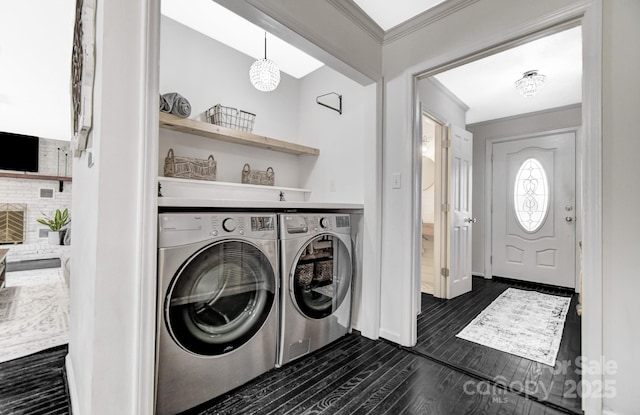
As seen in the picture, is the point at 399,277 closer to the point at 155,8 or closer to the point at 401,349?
the point at 401,349

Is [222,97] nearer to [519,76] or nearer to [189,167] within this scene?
[189,167]

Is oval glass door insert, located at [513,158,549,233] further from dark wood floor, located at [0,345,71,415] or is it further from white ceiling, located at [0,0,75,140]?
white ceiling, located at [0,0,75,140]

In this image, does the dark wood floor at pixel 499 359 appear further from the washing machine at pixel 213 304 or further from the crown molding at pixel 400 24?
the crown molding at pixel 400 24

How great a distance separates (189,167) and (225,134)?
39cm

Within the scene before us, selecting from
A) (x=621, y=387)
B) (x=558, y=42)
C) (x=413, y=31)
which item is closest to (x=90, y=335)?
(x=621, y=387)

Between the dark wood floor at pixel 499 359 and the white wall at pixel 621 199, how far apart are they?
0.33 metres

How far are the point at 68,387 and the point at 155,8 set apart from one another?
197 centimetres

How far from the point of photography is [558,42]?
2.38 metres

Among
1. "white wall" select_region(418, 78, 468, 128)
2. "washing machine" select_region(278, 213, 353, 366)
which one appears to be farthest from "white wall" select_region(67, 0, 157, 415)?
"white wall" select_region(418, 78, 468, 128)

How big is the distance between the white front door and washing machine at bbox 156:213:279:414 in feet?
13.2

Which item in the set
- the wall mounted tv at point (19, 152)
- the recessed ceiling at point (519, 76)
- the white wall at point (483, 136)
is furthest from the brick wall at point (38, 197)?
the white wall at point (483, 136)

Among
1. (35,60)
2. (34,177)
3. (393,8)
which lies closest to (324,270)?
(393,8)

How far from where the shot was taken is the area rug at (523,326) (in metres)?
2.09

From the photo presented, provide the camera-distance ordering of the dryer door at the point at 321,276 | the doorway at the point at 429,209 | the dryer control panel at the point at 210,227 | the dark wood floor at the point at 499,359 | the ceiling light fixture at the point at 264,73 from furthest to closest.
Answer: the doorway at the point at 429,209
the ceiling light fixture at the point at 264,73
the dryer door at the point at 321,276
the dark wood floor at the point at 499,359
the dryer control panel at the point at 210,227
